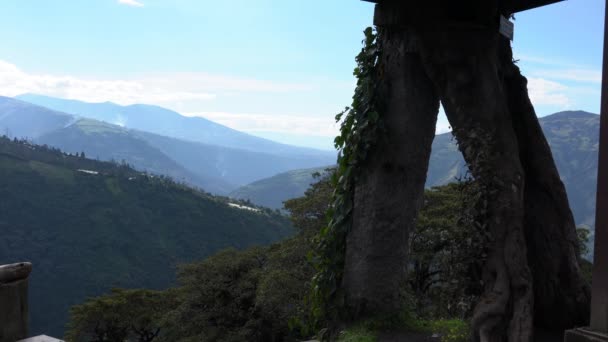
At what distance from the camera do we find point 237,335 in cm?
1872

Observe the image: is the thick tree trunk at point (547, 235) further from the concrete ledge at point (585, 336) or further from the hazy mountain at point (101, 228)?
the hazy mountain at point (101, 228)

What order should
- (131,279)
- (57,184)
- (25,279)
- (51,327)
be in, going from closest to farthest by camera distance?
(25,279)
(51,327)
(131,279)
(57,184)

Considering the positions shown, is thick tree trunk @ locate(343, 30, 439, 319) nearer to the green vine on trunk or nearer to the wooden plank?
the green vine on trunk

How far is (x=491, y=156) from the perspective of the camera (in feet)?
16.1

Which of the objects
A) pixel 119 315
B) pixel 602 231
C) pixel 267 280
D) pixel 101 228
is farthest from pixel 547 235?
pixel 101 228

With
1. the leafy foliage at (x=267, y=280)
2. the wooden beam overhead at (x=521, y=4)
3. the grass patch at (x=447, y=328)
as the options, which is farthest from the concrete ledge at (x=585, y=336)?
the leafy foliage at (x=267, y=280)

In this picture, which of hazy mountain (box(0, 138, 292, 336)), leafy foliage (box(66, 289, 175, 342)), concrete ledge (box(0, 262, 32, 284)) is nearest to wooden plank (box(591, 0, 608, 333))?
concrete ledge (box(0, 262, 32, 284))

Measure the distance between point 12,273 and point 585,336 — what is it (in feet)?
19.1

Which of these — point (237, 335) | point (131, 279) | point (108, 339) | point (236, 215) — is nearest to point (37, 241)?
point (131, 279)

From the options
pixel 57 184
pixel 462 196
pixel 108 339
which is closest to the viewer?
pixel 462 196

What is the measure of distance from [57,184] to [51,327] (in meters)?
41.1

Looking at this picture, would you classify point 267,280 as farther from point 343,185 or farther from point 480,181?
point 480,181

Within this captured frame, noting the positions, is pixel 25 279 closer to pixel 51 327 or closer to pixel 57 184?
pixel 51 327

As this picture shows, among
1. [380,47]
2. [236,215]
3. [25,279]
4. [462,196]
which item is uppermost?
[380,47]
